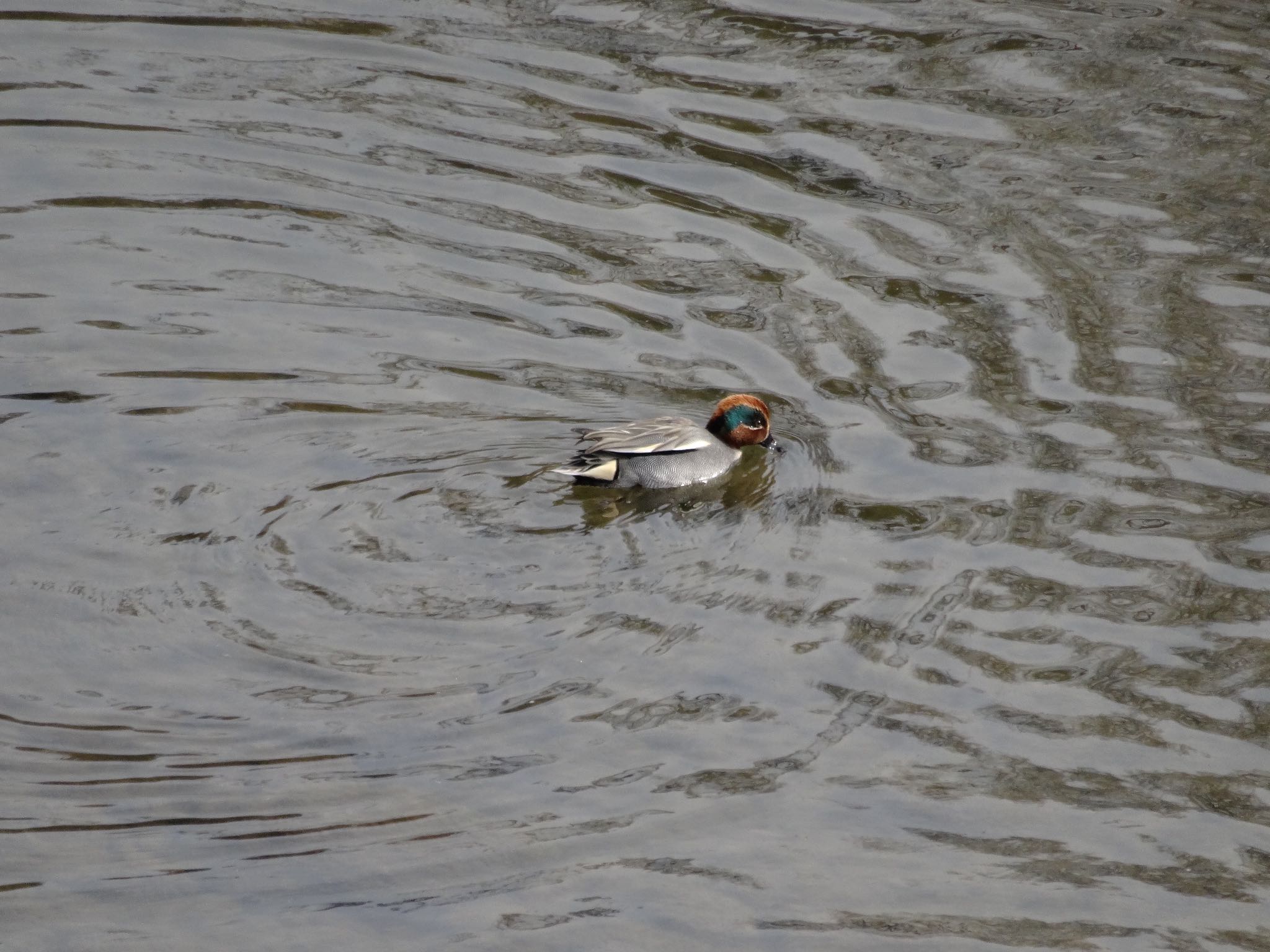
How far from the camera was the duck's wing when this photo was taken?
28.2 ft

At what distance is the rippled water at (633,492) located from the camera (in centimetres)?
599

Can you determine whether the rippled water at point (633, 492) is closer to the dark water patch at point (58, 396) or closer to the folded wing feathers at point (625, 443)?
the dark water patch at point (58, 396)

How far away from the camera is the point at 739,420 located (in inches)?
354

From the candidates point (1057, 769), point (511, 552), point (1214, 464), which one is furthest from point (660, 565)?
point (1214, 464)

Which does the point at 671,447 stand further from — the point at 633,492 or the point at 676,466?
the point at 633,492

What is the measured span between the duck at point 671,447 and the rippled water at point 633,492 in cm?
20

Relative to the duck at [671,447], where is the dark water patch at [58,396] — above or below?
above

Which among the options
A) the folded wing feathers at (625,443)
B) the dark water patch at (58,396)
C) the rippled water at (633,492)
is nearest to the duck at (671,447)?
the folded wing feathers at (625,443)

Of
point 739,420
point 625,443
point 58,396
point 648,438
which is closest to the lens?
point 625,443

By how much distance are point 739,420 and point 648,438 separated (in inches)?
24.0

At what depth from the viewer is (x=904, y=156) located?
39.2ft

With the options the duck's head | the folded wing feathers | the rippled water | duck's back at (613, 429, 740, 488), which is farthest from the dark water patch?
the duck's head

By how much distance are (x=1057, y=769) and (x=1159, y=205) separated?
6161 millimetres

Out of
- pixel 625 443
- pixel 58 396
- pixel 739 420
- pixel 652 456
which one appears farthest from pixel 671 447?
pixel 58 396
